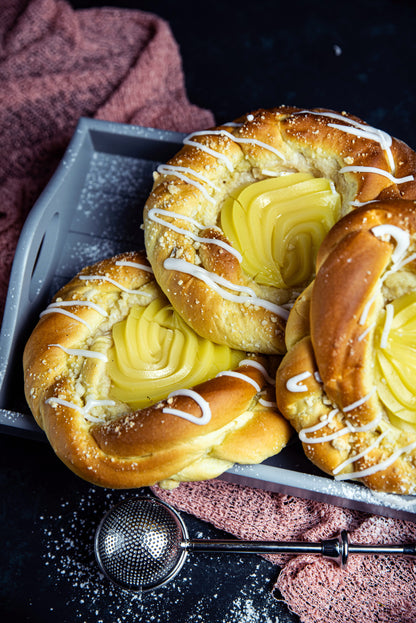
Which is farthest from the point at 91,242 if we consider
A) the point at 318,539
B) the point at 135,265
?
the point at 318,539

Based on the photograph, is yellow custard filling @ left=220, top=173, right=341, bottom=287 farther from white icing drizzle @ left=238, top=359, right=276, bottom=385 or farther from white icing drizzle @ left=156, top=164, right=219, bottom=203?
white icing drizzle @ left=238, top=359, right=276, bottom=385

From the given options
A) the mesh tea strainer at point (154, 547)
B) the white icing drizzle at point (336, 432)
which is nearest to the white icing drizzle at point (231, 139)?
the white icing drizzle at point (336, 432)

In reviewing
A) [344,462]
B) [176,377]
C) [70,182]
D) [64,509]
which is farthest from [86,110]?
[344,462]

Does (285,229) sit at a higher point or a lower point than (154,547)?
higher

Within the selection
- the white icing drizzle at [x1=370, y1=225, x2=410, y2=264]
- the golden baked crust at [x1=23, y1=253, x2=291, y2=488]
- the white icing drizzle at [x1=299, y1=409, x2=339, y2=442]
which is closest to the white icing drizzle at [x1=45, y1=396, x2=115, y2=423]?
the golden baked crust at [x1=23, y1=253, x2=291, y2=488]

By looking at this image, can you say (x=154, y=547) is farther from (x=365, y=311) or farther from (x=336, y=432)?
(x=365, y=311)

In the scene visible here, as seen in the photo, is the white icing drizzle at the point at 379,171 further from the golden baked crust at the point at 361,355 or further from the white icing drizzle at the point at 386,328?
the white icing drizzle at the point at 386,328
